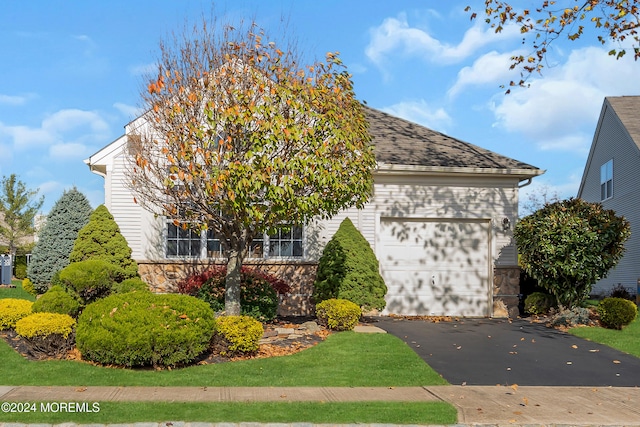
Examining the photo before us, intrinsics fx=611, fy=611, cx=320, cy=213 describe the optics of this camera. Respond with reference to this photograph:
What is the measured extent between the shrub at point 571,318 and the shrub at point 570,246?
0.42 meters

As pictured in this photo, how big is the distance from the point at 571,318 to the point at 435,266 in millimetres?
3491

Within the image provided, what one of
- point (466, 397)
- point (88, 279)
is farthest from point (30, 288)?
point (466, 397)

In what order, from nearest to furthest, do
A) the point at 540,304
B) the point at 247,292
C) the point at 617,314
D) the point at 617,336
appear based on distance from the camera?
the point at 617,336 < the point at 247,292 < the point at 617,314 < the point at 540,304

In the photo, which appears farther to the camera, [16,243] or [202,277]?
[16,243]

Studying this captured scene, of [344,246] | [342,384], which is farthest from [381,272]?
[342,384]

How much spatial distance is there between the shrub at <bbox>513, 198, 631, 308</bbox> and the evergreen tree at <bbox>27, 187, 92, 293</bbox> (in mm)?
11298

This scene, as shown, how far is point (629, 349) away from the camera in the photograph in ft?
38.9

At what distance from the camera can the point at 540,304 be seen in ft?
50.4

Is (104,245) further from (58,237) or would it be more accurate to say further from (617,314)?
(617,314)

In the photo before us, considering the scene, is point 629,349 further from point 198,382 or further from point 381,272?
point 198,382

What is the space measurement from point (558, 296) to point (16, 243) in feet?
118

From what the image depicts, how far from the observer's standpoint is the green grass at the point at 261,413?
6.81 meters

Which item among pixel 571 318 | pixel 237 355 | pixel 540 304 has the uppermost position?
pixel 540 304

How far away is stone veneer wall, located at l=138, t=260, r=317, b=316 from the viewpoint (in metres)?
14.9
